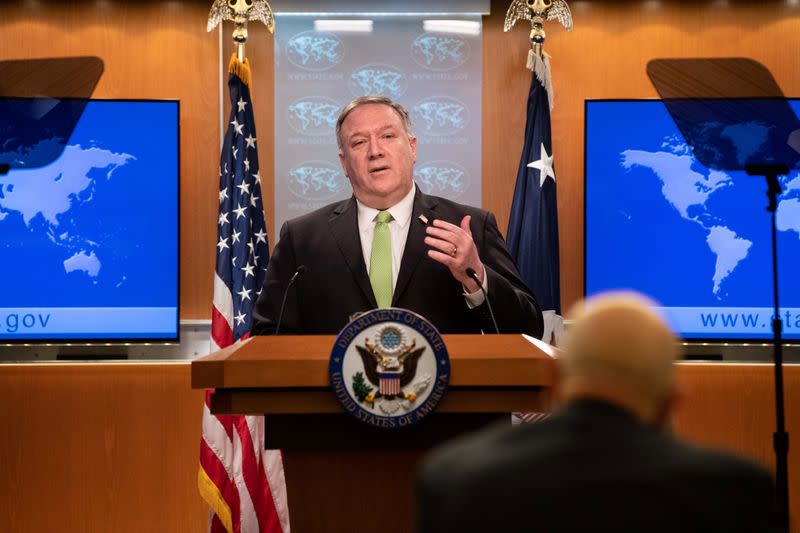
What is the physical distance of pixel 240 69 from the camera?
17.3ft

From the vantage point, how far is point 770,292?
5.62 meters

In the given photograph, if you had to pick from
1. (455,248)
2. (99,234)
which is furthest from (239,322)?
(455,248)

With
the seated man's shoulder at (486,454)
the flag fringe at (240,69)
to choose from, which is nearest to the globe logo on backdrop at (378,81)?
the flag fringe at (240,69)

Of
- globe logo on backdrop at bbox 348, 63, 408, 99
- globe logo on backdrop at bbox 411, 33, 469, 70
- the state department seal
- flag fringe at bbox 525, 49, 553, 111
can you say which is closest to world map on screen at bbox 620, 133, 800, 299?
flag fringe at bbox 525, 49, 553, 111

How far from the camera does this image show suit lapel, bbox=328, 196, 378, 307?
11.2ft

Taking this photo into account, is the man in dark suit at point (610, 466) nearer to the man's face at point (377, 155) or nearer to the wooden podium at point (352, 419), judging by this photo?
the wooden podium at point (352, 419)

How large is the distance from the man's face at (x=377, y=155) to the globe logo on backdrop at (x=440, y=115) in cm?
202

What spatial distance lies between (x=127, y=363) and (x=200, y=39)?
6.55 feet

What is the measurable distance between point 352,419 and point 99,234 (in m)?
3.75

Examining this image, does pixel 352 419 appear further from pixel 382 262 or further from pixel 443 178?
pixel 443 178

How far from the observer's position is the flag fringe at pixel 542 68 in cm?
545

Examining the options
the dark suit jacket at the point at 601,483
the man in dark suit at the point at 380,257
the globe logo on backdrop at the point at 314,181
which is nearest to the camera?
the dark suit jacket at the point at 601,483

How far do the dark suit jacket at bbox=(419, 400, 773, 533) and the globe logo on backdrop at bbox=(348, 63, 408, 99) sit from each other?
4775mm

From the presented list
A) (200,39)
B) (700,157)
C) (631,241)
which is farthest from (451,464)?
(200,39)
